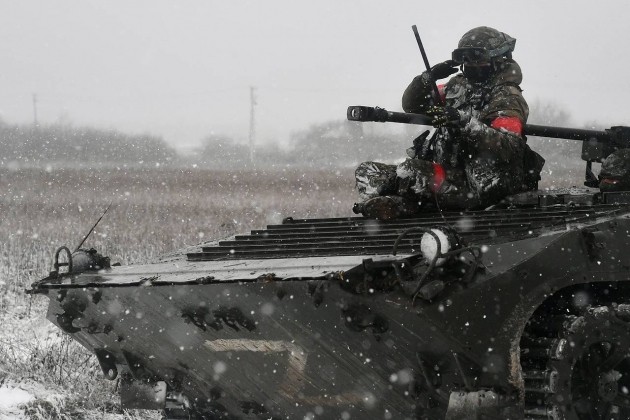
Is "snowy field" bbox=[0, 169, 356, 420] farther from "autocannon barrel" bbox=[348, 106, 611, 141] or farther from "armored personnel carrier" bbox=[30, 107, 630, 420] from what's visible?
"autocannon barrel" bbox=[348, 106, 611, 141]

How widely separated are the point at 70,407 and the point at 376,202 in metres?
2.54

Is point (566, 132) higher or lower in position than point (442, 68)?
lower

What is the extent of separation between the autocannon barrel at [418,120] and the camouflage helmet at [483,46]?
0.53 meters

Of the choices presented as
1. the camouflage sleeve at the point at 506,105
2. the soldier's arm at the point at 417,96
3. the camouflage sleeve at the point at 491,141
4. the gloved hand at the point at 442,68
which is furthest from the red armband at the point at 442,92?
the camouflage sleeve at the point at 491,141

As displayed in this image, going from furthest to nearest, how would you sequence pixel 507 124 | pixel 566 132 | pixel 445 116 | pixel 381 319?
1. pixel 566 132
2. pixel 507 124
3. pixel 445 116
4. pixel 381 319

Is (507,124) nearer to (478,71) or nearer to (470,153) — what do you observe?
(470,153)

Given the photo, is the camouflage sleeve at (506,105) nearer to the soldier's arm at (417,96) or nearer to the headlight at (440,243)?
the soldier's arm at (417,96)

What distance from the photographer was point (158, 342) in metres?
5.27

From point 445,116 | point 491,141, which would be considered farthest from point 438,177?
point 445,116

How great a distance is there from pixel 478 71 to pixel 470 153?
2.89 feet

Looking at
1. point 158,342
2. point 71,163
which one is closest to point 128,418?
point 158,342

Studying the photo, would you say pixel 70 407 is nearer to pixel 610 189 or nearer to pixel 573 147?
pixel 610 189

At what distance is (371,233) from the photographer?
5.57 meters

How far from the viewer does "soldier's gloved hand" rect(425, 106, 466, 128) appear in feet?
18.6
